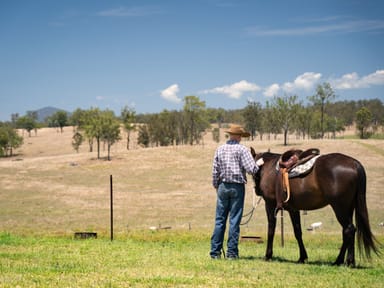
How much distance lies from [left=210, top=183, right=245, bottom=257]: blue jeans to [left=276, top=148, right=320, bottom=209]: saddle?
0.86 metres

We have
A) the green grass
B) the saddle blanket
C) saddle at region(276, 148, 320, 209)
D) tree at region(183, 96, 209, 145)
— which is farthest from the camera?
tree at region(183, 96, 209, 145)

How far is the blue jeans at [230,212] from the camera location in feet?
29.5

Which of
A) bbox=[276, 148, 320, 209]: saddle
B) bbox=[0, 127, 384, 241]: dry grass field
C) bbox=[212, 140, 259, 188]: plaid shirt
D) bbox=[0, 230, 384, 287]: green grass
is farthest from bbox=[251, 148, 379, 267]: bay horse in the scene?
bbox=[0, 127, 384, 241]: dry grass field

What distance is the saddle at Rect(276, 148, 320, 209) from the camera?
923 cm

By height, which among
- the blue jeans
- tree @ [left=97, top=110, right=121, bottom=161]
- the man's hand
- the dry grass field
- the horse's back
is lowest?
the dry grass field

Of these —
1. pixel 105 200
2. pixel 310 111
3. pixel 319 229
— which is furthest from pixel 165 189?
pixel 310 111

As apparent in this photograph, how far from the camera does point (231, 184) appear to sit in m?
8.97

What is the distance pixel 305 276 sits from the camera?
7.07 metres

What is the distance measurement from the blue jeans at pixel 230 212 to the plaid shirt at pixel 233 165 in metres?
0.14

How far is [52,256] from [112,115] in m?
77.9

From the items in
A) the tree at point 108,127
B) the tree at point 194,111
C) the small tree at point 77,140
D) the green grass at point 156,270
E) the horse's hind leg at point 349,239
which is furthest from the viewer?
the small tree at point 77,140

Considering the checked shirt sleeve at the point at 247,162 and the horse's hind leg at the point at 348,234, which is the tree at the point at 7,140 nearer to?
the checked shirt sleeve at the point at 247,162

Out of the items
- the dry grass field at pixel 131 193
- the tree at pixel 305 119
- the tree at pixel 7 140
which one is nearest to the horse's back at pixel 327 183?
the dry grass field at pixel 131 193

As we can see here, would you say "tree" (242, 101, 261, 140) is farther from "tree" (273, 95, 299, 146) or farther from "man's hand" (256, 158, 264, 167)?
"man's hand" (256, 158, 264, 167)
